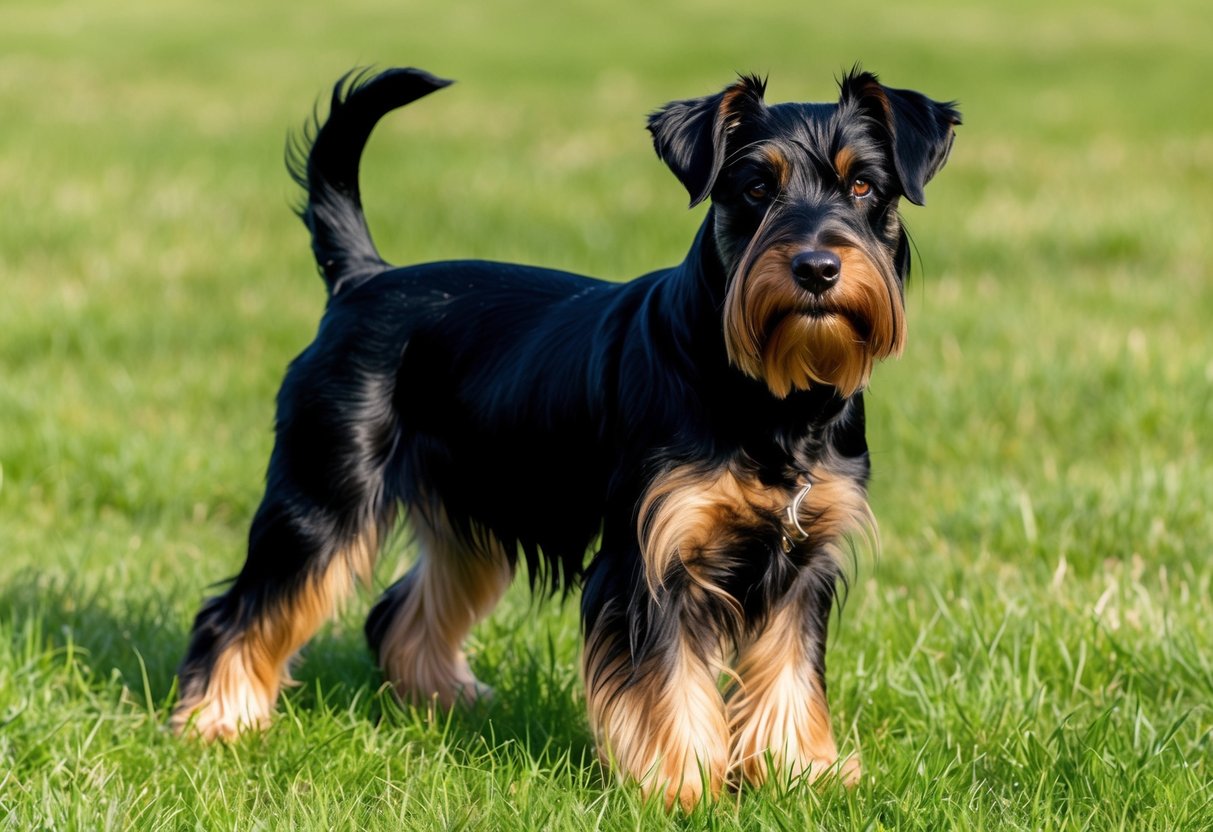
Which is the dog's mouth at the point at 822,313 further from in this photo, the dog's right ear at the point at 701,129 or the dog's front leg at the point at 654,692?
the dog's front leg at the point at 654,692

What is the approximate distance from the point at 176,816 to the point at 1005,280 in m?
6.49

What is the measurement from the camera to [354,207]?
14.5 ft

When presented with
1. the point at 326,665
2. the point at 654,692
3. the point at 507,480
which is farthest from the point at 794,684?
the point at 326,665

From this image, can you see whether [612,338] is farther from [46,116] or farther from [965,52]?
[965,52]

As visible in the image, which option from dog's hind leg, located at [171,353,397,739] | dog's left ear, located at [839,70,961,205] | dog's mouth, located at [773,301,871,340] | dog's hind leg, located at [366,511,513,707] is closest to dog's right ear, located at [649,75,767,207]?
dog's left ear, located at [839,70,961,205]

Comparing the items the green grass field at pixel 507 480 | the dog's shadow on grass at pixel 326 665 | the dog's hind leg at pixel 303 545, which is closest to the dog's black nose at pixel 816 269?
the green grass field at pixel 507 480

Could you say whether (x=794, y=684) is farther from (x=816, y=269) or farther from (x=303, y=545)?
(x=303, y=545)

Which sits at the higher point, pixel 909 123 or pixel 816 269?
pixel 909 123

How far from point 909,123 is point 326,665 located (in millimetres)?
2350

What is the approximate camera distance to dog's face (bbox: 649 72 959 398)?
3178 millimetres

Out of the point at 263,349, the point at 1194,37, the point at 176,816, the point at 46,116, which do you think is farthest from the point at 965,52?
the point at 176,816

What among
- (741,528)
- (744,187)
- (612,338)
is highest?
(744,187)

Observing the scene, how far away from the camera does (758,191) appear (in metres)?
3.37

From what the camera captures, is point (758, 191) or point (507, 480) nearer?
point (758, 191)
